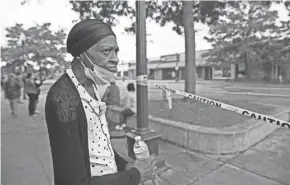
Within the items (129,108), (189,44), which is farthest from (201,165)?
(189,44)

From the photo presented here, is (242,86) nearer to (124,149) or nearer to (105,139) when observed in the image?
(124,149)

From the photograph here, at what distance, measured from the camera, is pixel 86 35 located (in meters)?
1.21

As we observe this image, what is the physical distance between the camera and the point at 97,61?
4.09ft

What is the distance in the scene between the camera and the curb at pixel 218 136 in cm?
378

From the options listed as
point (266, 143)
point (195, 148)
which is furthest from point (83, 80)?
point (266, 143)

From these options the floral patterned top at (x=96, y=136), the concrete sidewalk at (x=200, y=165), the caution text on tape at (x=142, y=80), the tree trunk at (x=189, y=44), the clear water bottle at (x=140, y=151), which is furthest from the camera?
the tree trunk at (x=189, y=44)

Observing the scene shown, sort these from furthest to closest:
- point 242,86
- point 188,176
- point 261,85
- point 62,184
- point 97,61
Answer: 1. point 242,86
2. point 261,85
3. point 188,176
4. point 97,61
5. point 62,184

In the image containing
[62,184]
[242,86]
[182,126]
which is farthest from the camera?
Result: [242,86]

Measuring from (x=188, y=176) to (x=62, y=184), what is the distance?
8.02 ft

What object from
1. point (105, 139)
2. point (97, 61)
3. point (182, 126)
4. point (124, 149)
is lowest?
point (124, 149)

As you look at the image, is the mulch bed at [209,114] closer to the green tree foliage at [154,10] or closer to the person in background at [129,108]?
the person in background at [129,108]

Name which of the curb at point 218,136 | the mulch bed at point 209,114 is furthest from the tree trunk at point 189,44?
the curb at point 218,136

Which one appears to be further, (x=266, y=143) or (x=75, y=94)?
(x=266, y=143)

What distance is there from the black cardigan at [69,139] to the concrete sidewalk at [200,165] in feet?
7.06
